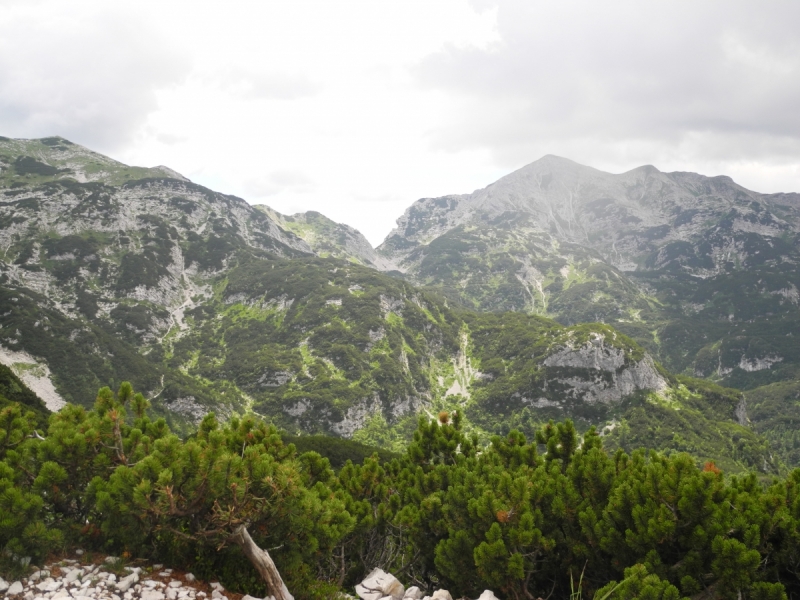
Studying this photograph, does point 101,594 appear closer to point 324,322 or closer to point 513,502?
point 513,502

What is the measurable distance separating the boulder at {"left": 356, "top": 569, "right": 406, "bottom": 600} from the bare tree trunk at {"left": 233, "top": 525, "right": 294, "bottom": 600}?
2770mm

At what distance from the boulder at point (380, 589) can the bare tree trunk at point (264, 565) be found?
2.77m

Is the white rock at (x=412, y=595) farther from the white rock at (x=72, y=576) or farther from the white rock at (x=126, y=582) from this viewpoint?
the white rock at (x=72, y=576)

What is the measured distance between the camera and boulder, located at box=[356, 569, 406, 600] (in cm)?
1196

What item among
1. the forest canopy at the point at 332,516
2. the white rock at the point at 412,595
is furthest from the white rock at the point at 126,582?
the white rock at the point at 412,595

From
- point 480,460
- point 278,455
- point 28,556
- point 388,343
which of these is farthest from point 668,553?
point 388,343

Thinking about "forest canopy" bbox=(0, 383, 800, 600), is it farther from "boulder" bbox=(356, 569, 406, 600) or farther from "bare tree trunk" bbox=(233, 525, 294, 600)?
"boulder" bbox=(356, 569, 406, 600)

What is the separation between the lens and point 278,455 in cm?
1352

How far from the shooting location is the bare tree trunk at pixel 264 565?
986 cm

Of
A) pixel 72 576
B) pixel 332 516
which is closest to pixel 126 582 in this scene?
pixel 72 576

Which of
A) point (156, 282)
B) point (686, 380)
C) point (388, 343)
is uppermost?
point (156, 282)

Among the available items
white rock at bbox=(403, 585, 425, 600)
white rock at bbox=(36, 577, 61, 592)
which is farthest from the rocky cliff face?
white rock at bbox=(403, 585, 425, 600)

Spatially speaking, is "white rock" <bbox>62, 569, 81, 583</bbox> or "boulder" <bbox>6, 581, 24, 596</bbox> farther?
"white rock" <bbox>62, 569, 81, 583</bbox>

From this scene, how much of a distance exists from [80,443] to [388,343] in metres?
171
